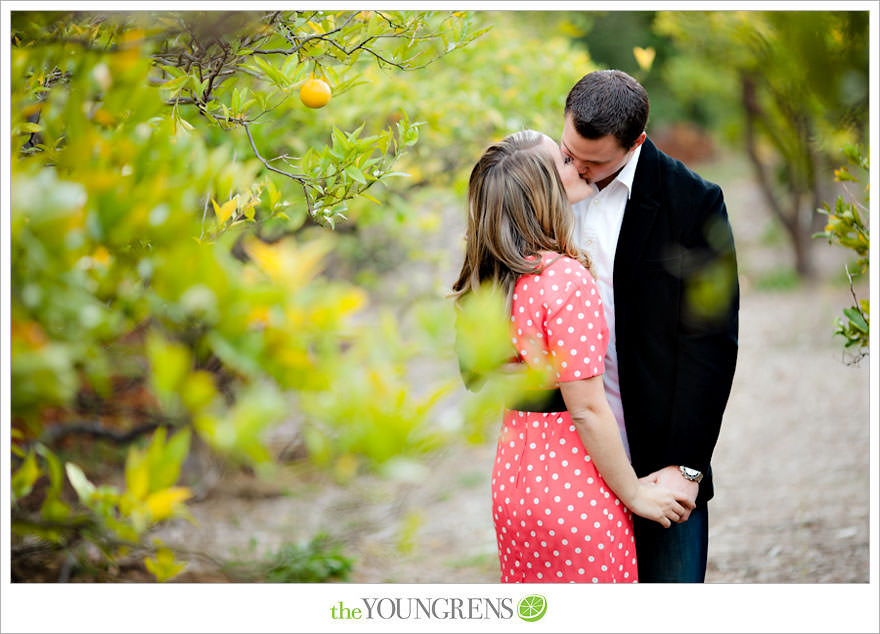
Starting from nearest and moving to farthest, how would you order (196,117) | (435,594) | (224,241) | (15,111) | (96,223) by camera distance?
(96,223)
(15,111)
(224,241)
(435,594)
(196,117)

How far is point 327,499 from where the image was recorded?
14.1 ft

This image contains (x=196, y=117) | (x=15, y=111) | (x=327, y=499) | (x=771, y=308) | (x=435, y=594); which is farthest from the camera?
(x=771, y=308)

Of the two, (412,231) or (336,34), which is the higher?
(336,34)

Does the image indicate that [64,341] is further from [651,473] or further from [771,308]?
[771,308]

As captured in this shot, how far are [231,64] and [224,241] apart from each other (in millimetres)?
401

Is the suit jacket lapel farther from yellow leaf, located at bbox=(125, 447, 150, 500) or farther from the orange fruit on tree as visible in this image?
yellow leaf, located at bbox=(125, 447, 150, 500)

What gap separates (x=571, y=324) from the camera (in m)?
1.39

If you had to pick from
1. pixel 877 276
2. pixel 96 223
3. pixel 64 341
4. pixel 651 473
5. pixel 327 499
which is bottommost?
pixel 327 499

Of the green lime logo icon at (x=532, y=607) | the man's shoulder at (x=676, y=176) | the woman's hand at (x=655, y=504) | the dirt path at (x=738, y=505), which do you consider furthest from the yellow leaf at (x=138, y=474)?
the man's shoulder at (x=676, y=176)

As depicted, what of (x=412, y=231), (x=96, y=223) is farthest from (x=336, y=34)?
(x=412, y=231)

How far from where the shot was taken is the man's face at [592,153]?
1574 mm

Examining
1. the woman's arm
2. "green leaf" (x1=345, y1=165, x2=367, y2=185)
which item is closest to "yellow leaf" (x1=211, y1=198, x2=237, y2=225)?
"green leaf" (x1=345, y1=165, x2=367, y2=185)

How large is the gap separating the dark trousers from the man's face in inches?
33.6

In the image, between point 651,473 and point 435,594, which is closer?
point 435,594
